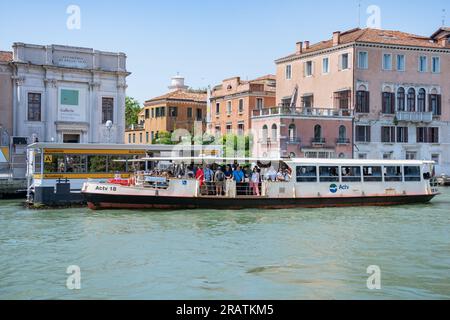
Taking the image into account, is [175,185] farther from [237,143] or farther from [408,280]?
[237,143]

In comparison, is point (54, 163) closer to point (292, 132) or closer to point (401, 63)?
point (292, 132)

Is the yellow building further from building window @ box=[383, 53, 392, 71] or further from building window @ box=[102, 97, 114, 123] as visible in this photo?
building window @ box=[383, 53, 392, 71]

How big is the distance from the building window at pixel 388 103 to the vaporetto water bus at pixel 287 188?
15.3 m

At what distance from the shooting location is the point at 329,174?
23.0 meters

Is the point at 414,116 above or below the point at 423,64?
below

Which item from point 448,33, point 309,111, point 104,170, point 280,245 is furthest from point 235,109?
point 280,245

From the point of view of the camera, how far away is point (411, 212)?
2153 cm

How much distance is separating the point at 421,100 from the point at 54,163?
25.8 meters

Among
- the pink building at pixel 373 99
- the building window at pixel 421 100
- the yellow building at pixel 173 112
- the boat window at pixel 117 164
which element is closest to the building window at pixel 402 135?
the pink building at pixel 373 99

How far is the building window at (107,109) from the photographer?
34.0 meters

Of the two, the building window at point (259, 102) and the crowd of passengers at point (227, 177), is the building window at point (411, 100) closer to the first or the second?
the building window at point (259, 102)

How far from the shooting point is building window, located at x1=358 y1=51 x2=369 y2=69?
39219mm

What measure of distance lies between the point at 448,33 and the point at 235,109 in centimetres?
1518

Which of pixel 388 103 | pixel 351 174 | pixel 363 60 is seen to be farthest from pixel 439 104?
pixel 351 174
